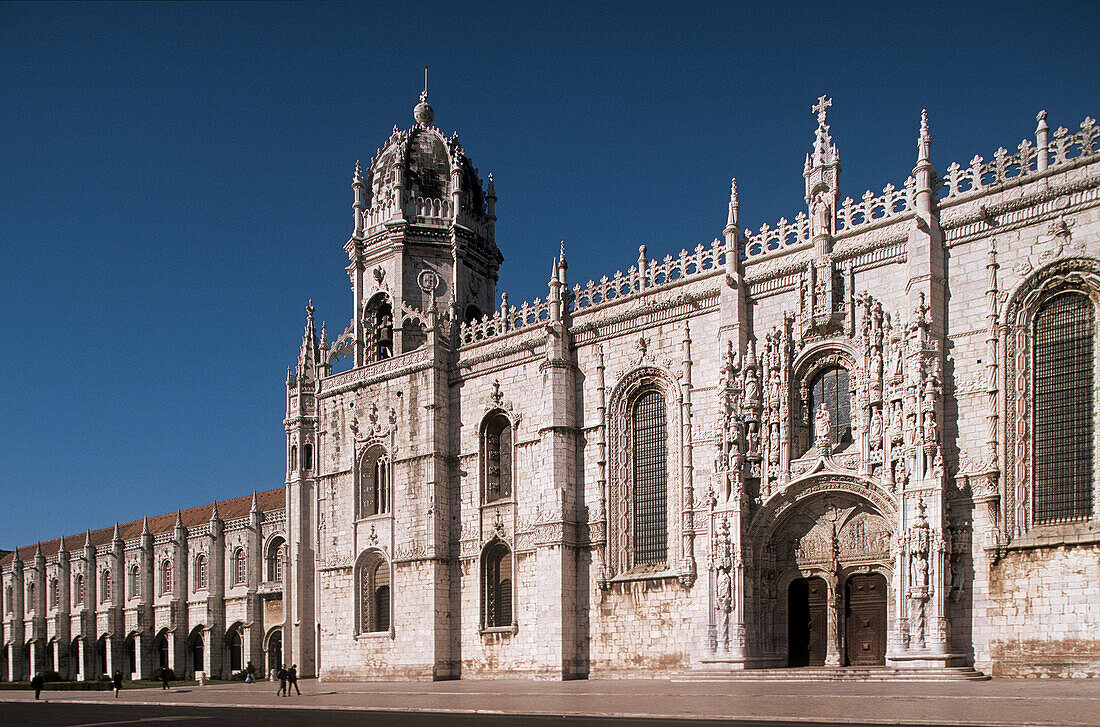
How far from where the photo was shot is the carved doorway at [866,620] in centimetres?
2828

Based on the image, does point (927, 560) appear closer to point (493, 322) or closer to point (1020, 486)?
point (1020, 486)

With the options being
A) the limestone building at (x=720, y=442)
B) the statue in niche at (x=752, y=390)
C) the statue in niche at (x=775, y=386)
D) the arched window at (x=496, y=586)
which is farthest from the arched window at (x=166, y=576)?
the statue in niche at (x=775, y=386)

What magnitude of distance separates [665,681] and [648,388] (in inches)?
332

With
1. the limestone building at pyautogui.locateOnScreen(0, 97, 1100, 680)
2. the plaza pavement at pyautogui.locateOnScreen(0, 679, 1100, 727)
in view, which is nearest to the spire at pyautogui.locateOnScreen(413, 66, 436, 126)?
the limestone building at pyautogui.locateOnScreen(0, 97, 1100, 680)

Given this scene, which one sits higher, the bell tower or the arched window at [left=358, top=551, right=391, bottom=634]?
the bell tower

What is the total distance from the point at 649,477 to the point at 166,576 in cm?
4678

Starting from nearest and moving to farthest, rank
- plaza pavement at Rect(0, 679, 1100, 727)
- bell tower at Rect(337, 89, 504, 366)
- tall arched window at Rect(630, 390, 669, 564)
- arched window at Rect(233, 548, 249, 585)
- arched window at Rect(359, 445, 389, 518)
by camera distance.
A: plaza pavement at Rect(0, 679, 1100, 727)
tall arched window at Rect(630, 390, 669, 564)
arched window at Rect(359, 445, 389, 518)
bell tower at Rect(337, 89, 504, 366)
arched window at Rect(233, 548, 249, 585)

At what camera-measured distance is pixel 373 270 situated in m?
43.5

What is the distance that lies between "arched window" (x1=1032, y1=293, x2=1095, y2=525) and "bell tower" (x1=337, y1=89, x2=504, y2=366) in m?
21.3

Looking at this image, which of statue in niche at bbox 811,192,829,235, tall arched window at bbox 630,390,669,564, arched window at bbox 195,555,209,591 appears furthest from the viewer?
arched window at bbox 195,555,209,591

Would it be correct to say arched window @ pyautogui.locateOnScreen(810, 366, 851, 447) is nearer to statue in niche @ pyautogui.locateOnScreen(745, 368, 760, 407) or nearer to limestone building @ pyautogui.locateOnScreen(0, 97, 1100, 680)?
limestone building @ pyautogui.locateOnScreen(0, 97, 1100, 680)

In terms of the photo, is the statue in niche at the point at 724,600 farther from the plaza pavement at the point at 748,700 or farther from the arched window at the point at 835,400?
the arched window at the point at 835,400

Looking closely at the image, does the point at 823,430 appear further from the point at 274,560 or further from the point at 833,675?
the point at 274,560

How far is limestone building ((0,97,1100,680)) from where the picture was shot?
25594 millimetres
